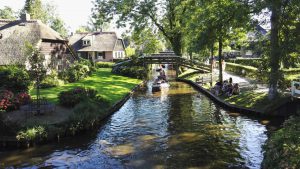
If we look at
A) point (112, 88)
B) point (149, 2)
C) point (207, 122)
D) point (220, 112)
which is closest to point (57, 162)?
point (207, 122)

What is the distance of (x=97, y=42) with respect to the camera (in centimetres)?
7481

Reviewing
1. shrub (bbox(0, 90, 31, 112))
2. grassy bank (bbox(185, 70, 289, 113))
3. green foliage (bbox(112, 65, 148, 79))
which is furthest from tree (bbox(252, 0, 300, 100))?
green foliage (bbox(112, 65, 148, 79))

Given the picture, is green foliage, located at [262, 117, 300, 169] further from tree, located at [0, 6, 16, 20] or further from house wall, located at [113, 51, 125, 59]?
tree, located at [0, 6, 16, 20]

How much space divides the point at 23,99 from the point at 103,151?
9.40 m

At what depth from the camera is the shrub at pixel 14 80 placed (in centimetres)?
2600

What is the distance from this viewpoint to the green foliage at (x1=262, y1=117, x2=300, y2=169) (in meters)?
10.4

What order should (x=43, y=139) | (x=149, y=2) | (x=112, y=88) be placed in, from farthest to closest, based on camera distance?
(x=149, y=2)
(x=112, y=88)
(x=43, y=139)

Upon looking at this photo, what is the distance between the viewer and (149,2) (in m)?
52.6

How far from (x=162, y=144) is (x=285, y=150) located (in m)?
8.26

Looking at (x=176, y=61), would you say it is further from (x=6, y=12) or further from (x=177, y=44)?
(x=6, y=12)

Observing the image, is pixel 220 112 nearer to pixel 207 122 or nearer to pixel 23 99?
pixel 207 122

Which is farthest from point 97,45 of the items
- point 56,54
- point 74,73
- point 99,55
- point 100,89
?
point 100,89

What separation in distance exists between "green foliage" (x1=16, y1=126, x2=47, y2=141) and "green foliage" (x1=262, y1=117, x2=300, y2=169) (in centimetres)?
1207

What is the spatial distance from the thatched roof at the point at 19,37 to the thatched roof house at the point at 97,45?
1284 inches
